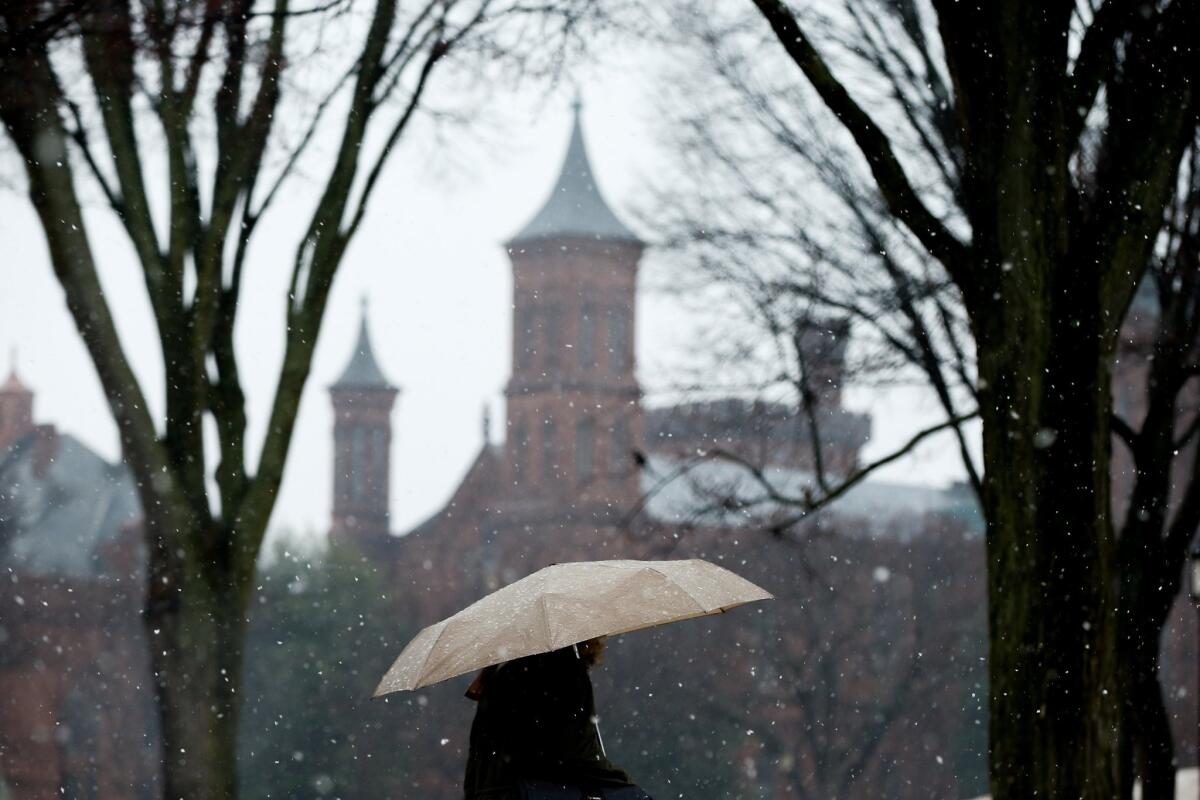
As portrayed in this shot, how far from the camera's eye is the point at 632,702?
34438 mm

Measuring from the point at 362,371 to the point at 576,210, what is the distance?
2156 cm

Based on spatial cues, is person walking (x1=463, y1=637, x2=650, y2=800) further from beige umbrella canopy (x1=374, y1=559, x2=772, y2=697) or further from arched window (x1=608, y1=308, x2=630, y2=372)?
arched window (x1=608, y1=308, x2=630, y2=372)

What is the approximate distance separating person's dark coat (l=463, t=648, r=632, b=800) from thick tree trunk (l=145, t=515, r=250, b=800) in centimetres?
296

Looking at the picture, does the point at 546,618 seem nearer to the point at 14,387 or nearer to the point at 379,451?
the point at 14,387

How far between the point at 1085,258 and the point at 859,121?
0.99 meters

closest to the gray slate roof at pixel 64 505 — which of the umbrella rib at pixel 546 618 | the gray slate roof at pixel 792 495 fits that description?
the gray slate roof at pixel 792 495

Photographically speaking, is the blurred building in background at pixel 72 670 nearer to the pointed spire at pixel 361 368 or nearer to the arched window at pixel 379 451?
the pointed spire at pixel 361 368

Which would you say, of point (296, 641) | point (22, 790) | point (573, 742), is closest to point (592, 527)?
point (296, 641)

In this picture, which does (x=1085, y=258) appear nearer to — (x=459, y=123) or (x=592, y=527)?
(x=459, y=123)

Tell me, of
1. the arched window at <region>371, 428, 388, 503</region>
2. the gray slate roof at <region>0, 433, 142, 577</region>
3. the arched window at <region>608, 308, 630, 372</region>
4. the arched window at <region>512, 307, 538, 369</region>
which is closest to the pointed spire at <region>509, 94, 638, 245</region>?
the arched window at <region>512, 307, 538, 369</region>

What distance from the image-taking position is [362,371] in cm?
8325

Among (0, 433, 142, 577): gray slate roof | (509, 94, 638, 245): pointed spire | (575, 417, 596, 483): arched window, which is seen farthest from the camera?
(575, 417, 596, 483): arched window

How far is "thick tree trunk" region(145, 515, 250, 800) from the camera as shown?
731 centimetres

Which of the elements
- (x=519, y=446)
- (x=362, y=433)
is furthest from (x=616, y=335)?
(x=362, y=433)
